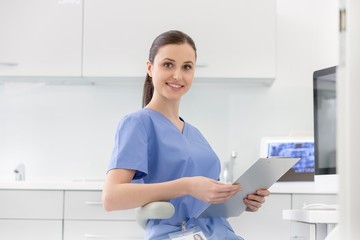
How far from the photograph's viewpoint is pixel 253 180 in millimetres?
1639

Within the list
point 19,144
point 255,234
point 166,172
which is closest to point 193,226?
point 166,172

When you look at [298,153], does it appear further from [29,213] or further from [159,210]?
[159,210]

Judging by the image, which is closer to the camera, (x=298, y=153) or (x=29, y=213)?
(x=29, y=213)

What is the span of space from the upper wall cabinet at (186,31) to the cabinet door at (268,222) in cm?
72

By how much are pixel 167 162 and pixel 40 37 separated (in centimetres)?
178

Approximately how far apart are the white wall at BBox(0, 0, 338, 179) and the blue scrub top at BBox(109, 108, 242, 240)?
1.71 meters

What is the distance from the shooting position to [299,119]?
11.5ft

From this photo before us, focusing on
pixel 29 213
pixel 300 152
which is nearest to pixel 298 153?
pixel 300 152

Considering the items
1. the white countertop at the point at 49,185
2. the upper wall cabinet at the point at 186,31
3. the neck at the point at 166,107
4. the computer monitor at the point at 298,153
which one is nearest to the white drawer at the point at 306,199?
the computer monitor at the point at 298,153

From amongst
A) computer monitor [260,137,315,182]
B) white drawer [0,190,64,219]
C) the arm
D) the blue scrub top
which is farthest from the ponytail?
computer monitor [260,137,315,182]

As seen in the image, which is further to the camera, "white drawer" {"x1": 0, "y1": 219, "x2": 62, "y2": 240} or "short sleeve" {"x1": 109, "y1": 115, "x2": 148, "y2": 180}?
"white drawer" {"x1": 0, "y1": 219, "x2": 62, "y2": 240}

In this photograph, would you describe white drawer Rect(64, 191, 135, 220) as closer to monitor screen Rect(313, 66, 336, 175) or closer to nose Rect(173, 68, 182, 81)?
monitor screen Rect(313, 66, 336, 175)

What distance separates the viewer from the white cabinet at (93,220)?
2934 mm

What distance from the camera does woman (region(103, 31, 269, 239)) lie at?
5.16ft
